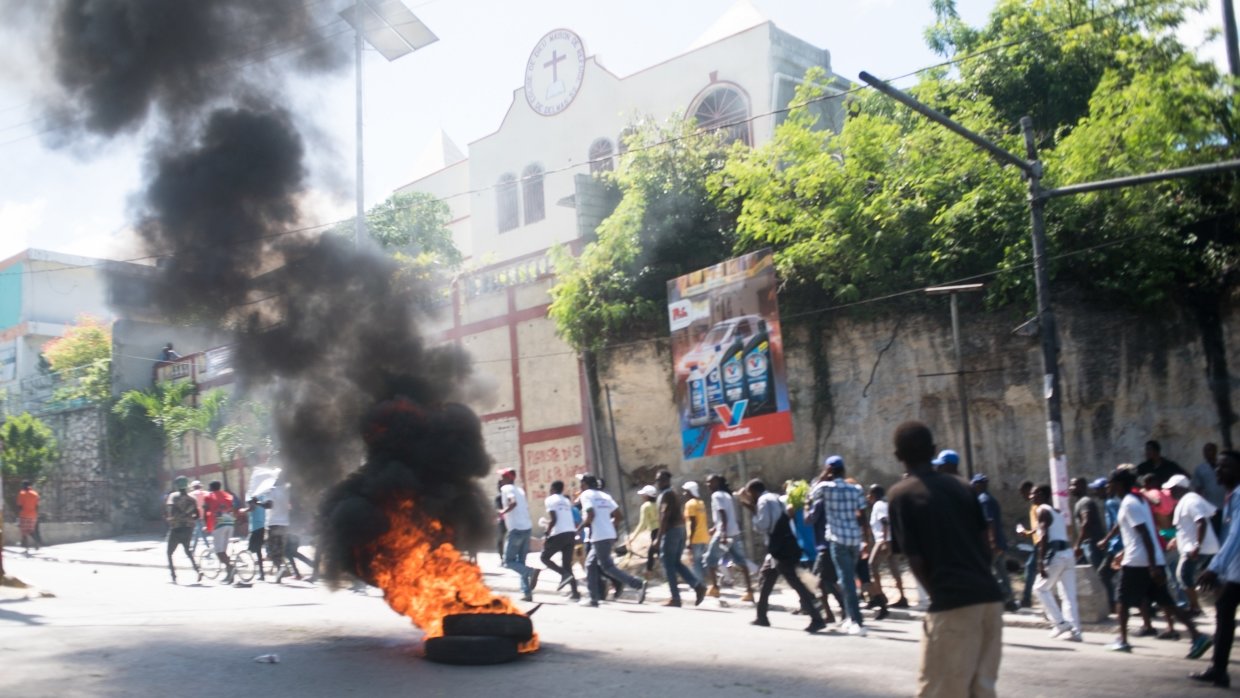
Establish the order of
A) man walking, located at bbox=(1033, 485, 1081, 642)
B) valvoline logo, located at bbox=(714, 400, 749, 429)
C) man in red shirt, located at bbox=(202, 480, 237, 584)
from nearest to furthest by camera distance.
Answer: man walking, located at bbox=(1033, 485, 1081, 642) → man in red shirt, located at bbox=(202, 480, 237, 584) → valvoline logo, located at bbox=(714, 400, 749, 429)

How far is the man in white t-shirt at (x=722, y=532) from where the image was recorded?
42.2 ft

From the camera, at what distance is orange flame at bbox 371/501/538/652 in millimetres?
8359

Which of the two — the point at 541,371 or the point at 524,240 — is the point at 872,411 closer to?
the point at 541,371

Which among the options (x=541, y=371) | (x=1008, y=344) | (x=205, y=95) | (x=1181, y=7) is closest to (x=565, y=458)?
(x=541, y=371)

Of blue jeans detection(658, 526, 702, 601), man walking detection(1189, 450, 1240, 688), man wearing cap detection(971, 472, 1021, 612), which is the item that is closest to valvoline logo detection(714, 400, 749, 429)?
blue jeans detection(658, 526, 702, 601)

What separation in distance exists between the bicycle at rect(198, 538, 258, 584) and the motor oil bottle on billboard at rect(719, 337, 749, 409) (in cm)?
816

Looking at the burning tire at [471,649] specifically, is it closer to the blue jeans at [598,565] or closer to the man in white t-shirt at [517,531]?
the blue jeans at [598,565]

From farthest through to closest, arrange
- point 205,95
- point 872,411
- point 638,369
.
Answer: point 638,369, point 872,411, point 205,95

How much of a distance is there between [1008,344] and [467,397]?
876cm

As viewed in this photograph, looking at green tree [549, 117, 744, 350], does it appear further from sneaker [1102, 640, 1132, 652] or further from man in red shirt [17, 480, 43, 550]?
sneaker [1102, 640, 1132, 652]

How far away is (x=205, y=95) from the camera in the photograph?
1186cm

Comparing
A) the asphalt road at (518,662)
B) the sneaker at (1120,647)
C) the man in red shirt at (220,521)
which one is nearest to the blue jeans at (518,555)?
the asphalt road at (518,662)

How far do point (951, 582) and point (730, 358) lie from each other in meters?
13.1

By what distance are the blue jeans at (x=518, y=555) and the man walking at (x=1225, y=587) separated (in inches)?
321
